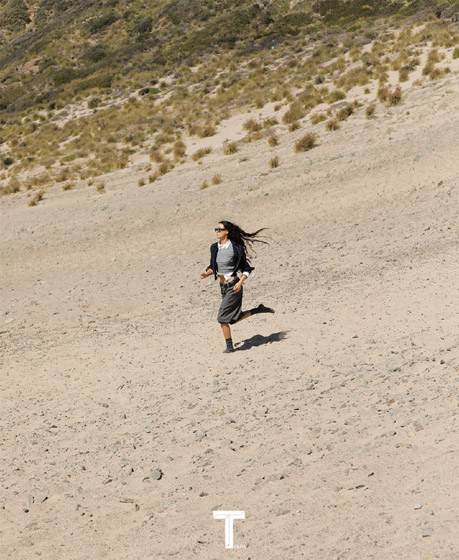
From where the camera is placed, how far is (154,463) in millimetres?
5820

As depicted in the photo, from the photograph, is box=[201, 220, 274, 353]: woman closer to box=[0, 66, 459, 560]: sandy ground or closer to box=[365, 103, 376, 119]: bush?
box=[0, 66, 459, 560]: sandy ground

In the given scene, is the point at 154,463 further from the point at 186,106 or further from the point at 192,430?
the point at 186,106

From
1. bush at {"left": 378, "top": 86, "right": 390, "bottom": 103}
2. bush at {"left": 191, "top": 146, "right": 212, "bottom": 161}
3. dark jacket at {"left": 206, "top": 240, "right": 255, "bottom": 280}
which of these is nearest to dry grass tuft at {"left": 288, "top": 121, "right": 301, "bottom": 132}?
bush at {"left": 378, "top": 86, "right": 390, "bottom": 103}

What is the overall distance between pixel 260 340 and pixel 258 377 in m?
1.60

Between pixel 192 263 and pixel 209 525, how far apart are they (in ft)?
31.2

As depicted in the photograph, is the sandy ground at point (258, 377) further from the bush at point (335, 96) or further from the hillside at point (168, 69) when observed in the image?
the hillside at point (168, 69)

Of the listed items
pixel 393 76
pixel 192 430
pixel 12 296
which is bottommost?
pixel 12 296

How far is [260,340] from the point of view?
9039 millimetres

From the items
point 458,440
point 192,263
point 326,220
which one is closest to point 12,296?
point 192,263

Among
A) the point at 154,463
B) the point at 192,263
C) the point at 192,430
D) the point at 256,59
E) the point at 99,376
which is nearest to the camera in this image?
the point at 154,463

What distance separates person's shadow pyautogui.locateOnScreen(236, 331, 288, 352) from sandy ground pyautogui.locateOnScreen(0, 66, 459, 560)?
0.20 ft

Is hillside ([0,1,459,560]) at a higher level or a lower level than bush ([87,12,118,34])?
lower

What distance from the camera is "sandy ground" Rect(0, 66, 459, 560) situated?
4660mm

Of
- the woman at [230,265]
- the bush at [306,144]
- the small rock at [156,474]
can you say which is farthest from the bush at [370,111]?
the small rock at [156,474]
